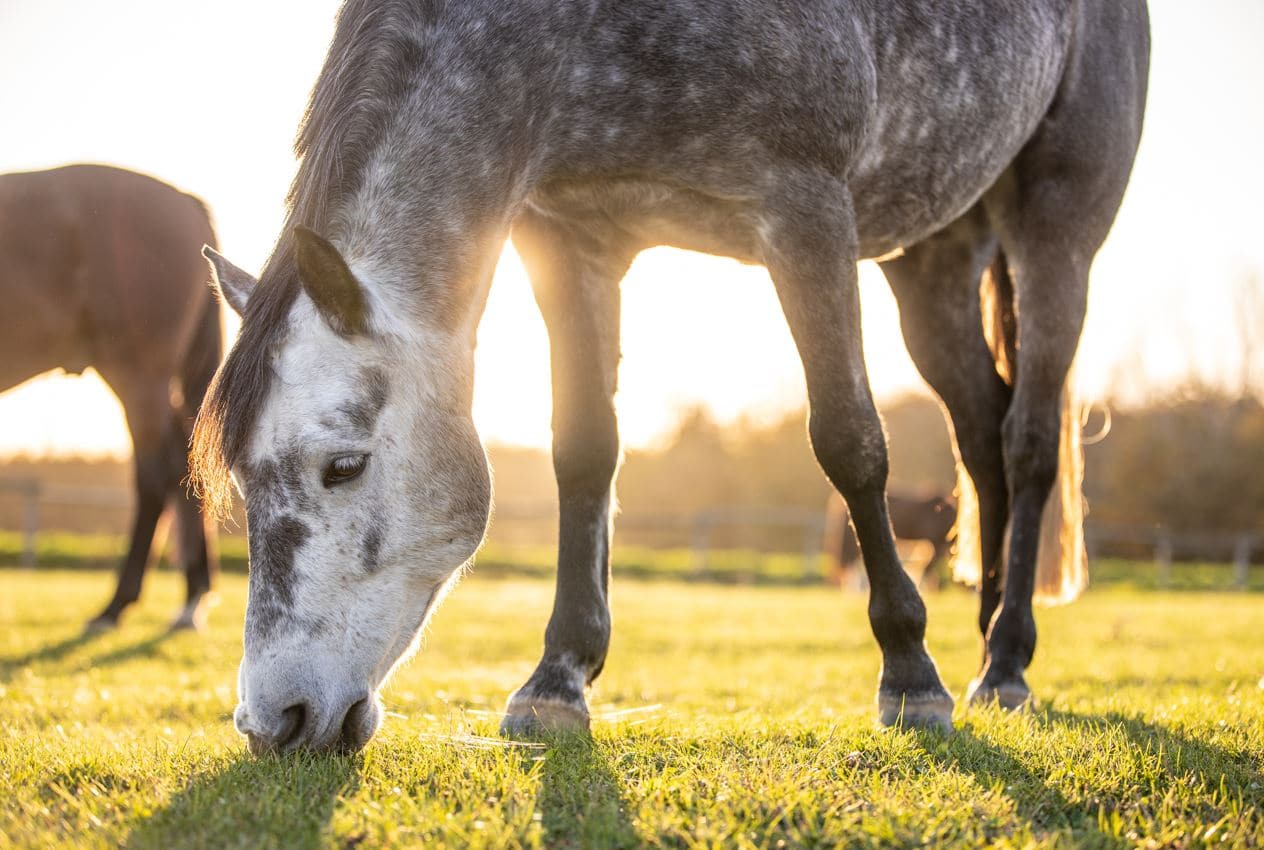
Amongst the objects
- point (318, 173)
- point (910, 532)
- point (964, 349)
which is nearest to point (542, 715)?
point (318, 173)

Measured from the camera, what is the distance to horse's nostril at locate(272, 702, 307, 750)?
2166 mm

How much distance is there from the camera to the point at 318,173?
8.36 ft

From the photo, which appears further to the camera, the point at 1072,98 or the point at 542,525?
the point at 542,525

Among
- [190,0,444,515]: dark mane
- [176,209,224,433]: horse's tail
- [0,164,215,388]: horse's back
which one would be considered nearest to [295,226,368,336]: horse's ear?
[190,0,444,515]: dark mane

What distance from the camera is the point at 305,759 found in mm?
2178

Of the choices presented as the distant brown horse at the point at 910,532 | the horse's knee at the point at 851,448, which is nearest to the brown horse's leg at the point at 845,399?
the horse's knee at the point at 851,448

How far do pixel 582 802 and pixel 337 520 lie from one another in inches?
33.5

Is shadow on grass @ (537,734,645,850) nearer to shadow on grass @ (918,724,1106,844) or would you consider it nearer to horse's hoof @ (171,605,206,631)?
shadow on grass @ (918,724,1106,844)

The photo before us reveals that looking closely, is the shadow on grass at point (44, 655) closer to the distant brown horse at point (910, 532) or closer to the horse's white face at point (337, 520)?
the horse's white face at point (337, 520)

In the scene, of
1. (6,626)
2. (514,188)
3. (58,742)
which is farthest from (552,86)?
(6,626)

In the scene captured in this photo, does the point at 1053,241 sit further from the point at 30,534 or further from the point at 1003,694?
the point at 30,534

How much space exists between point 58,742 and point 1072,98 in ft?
13.4

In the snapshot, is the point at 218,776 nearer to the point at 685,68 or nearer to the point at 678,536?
the point at 685,68

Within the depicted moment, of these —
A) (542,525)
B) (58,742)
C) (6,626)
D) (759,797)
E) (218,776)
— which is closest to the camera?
(759,797)
